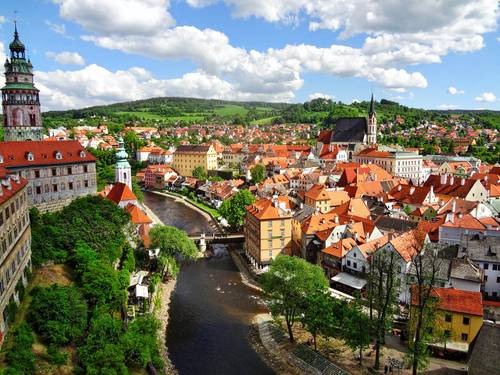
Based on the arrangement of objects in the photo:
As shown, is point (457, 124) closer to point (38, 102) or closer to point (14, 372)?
point (38, 102)

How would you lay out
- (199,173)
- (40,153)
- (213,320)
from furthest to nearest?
1. (199,173)
2. (40,153)
3. (213,320)

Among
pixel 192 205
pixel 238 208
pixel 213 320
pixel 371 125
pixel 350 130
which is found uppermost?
pixel 371 125

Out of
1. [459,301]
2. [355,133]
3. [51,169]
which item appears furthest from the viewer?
[355,133]

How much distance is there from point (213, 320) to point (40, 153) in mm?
21682

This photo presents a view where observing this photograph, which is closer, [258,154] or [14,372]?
[14,372]

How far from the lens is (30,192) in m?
37.9

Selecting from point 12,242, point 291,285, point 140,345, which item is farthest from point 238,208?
point 12,242

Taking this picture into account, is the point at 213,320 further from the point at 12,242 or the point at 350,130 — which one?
the point at 350,130

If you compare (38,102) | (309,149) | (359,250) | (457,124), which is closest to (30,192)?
(38,102)

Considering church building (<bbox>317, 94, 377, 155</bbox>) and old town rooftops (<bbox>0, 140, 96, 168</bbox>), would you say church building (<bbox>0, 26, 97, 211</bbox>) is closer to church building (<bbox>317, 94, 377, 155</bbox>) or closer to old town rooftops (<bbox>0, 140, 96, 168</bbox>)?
old town rooftops (<bbox>0, 140, 96, 168</bbox>)

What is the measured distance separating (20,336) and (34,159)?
20518 millimetres

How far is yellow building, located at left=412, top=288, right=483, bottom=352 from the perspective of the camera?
26773 millimetres

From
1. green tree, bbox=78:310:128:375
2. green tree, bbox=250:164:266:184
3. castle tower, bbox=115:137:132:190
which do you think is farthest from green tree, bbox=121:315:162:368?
green tree, bbox=250:164:266:184

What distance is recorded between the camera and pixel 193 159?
103312mm
